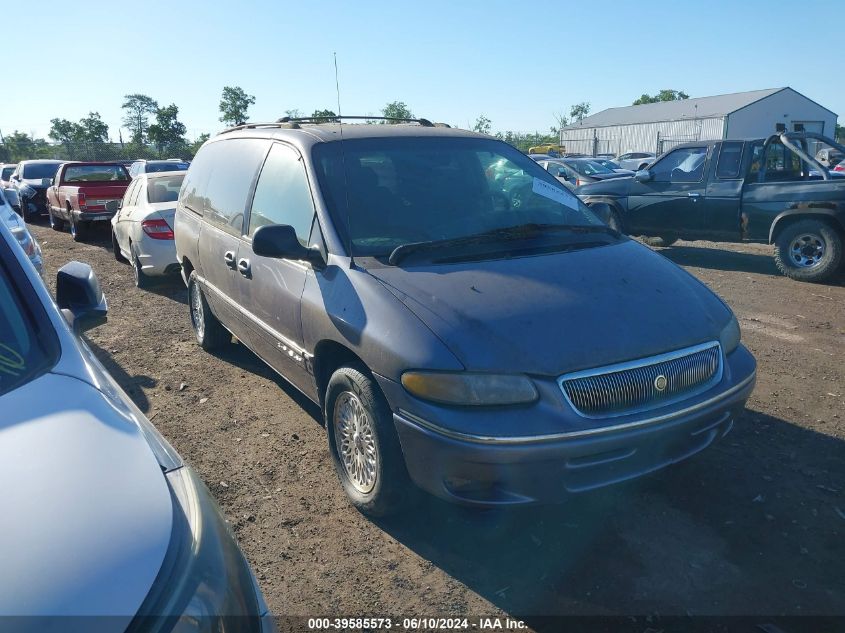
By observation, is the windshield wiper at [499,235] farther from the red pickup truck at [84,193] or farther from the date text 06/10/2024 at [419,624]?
the red pickup truck at [84,193]

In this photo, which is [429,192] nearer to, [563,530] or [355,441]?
[355,441]

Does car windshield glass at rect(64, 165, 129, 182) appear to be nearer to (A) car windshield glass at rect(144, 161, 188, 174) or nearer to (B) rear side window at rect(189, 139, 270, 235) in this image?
(A) car windshield glass at rect(144, 161, 188, 174)

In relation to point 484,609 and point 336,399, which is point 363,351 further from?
point 484,609

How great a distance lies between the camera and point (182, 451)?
4.17 metres

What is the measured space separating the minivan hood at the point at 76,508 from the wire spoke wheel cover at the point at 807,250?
8656 millimetres

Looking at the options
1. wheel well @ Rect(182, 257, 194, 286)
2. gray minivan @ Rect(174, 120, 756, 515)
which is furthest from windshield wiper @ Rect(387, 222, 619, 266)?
wheel well @ Rect(182, 257, 194, 286)

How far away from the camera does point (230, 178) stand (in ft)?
16.1

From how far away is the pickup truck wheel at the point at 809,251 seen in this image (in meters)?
8.08

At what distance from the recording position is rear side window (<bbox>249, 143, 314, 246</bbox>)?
147 inches

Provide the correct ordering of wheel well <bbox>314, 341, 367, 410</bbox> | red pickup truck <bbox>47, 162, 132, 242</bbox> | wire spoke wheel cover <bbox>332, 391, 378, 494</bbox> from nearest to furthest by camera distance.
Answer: wire spoke wheel cover <bbox>332, 391, 378, 494</bbox> < wheel well <bbox>314, 341, 367, 410</bbox> < red pickup truck <bbox>47, 162, 132, 242</bbox>

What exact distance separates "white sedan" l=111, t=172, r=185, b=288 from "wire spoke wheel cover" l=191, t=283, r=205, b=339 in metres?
2.62

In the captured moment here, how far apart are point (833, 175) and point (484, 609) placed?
808 centimetres

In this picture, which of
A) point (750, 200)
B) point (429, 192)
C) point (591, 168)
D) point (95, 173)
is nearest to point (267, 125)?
point (429, 192)

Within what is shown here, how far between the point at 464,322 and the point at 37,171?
846 inches
